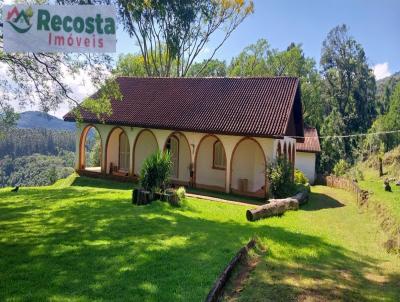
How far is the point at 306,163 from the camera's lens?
95.8 ft

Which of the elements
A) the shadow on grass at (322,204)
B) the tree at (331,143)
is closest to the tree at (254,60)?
the tree at (331,143)

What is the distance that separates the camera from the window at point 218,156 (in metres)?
20.1

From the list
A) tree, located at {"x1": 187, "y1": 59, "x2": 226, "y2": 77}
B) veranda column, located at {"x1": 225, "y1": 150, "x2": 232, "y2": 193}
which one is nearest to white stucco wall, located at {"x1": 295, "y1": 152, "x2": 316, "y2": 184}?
veranda column, located at {"x1": 225, "y1": 150, "x2": 232, "y2": 193}

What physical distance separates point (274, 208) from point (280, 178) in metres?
3.51

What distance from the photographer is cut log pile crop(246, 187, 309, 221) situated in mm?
12383

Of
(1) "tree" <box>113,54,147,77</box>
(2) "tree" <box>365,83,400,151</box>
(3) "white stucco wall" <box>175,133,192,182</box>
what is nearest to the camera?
(3) "white stucco wall" <box>175,133,192,182</box>

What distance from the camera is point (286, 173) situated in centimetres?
1681

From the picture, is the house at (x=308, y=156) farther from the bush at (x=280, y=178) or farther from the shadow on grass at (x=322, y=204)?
the bush at (x=280, y=178)

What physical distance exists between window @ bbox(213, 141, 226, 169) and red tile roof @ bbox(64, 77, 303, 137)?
67.5 inches

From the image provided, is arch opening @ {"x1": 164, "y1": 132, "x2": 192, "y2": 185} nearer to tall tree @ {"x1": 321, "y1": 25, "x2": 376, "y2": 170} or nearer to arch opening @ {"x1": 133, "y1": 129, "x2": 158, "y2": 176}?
arch opening @ {"x1": 133, "y1": 129, "x2": 158, "y2": 176}

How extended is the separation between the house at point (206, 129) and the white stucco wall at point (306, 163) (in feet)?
23.0

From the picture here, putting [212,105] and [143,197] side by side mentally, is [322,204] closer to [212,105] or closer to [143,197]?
[212,105]

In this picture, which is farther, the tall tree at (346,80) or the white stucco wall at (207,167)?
the tall tree at (346,80)

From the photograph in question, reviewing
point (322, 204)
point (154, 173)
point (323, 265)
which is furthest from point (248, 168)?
point (323, 265)
